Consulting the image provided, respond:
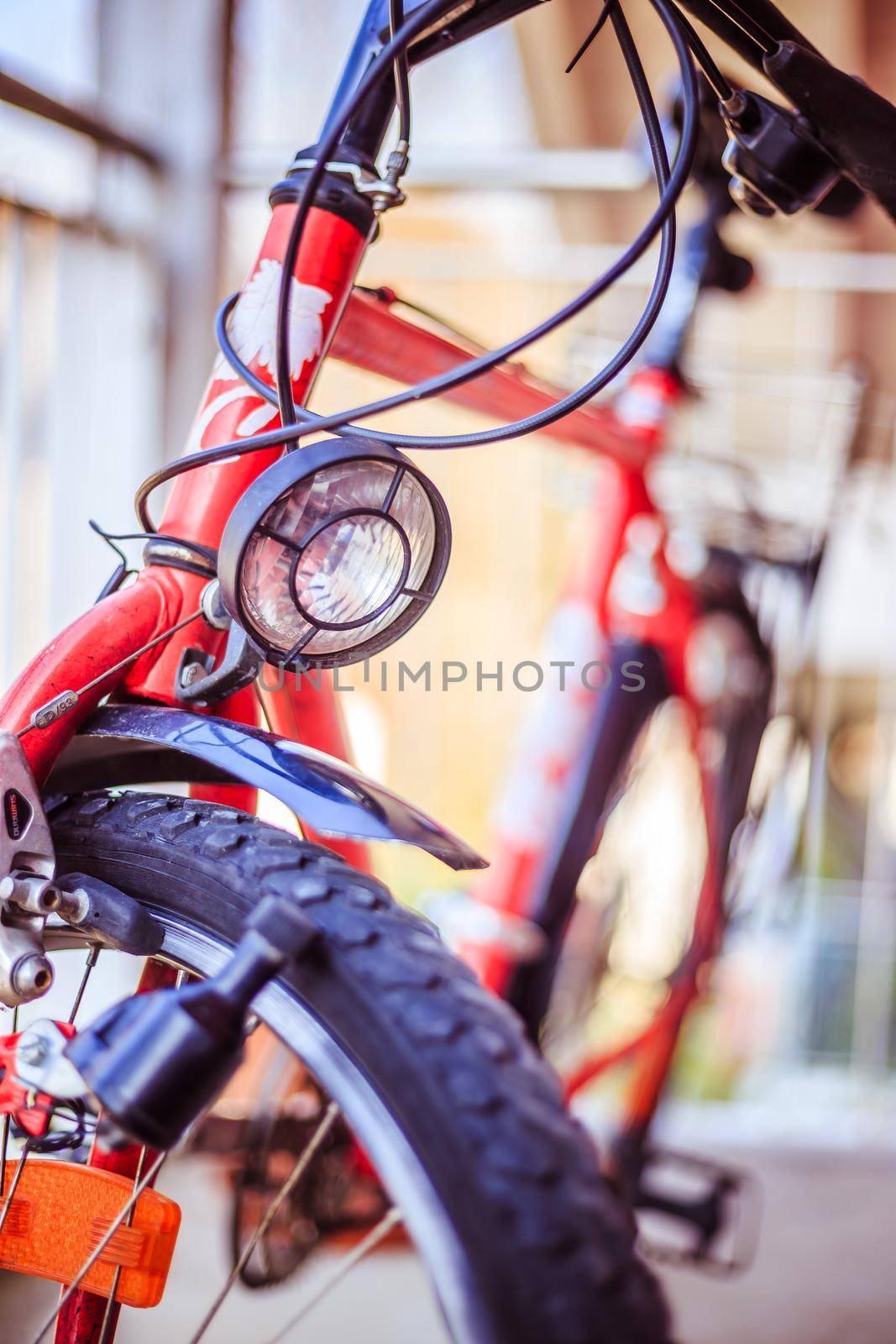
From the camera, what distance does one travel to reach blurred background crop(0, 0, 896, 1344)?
1.33 meters

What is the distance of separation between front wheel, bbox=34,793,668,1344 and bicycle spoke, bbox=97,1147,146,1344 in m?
0.13

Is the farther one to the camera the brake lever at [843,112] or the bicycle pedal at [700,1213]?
the bicycle pedal at [700,1213]

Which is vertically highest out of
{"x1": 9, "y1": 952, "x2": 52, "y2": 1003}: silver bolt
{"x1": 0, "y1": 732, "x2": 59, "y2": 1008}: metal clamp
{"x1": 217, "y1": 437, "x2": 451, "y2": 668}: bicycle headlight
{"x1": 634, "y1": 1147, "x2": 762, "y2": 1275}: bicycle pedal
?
{"x1": 217, "y1": 437, "x2": 451, "y2": 668}: bicycle headlight

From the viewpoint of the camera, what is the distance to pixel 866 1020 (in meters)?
2.06

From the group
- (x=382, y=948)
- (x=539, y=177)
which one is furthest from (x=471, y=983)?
(x=539, y=177)

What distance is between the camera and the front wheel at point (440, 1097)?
388 mm

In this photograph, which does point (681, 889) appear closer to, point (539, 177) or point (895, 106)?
point (539, 177)

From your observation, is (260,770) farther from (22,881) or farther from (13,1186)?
(13,1186)

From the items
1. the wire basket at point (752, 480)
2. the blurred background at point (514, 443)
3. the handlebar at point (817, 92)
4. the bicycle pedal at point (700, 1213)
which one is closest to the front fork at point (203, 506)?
the handlebar at point (817, 92)

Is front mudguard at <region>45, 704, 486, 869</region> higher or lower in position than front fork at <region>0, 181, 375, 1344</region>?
lower

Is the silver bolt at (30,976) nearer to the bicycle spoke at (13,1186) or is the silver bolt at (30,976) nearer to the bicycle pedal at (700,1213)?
the bicycle spoke at (13,1186)

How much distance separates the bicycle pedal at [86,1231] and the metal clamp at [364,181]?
567 millimetres

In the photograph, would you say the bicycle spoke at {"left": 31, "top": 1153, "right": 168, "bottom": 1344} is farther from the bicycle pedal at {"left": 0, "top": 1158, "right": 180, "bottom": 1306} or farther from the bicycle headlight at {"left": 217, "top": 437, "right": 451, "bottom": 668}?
the bicycle headlight at {"left": 217, "top": 437, "right": 451, "bottom": 668}

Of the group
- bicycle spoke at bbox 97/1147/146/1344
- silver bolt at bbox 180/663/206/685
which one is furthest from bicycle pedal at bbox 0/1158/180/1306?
silver bolt at bbox 180/663/206/685
